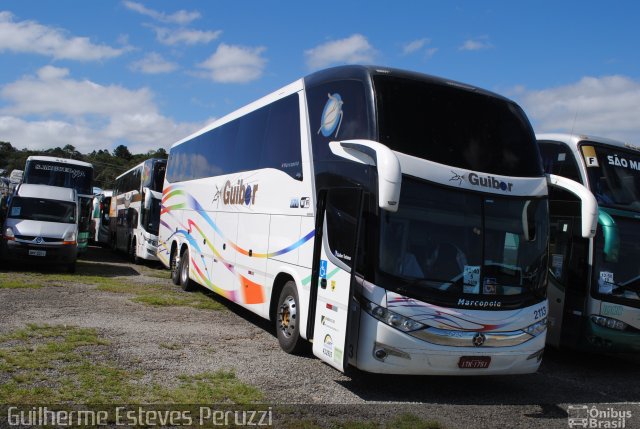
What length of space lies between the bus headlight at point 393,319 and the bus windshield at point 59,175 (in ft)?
66.5

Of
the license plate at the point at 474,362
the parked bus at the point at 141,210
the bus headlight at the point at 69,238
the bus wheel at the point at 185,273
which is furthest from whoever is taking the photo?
the parked bus at the point at 141,210

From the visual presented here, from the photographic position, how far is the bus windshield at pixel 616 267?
29.1ft

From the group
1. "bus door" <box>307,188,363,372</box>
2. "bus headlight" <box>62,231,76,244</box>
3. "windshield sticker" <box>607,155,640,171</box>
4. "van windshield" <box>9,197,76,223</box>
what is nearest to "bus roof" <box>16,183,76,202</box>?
"van windshield" <box>9,197,76,223</box>

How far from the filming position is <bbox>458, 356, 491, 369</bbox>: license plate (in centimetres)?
664

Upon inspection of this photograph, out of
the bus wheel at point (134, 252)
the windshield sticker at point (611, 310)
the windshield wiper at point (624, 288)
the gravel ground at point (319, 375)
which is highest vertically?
the windshield wiper at point (624, 288)

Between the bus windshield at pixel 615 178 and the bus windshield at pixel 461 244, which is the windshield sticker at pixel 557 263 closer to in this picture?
the bus windshield at pixel 615 178

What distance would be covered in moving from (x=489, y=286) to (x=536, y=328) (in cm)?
89

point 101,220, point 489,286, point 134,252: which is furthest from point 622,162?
point 101,220

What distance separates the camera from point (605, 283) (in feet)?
29.1

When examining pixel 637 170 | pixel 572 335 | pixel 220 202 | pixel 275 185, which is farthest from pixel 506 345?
pixel 220 202

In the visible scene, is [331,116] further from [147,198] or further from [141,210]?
[141,210]

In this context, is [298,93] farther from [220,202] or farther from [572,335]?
[572,335]

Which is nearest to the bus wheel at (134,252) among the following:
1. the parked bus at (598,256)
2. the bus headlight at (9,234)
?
the bus headlight at (9,234)

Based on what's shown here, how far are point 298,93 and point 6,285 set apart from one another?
8264 millimetres
